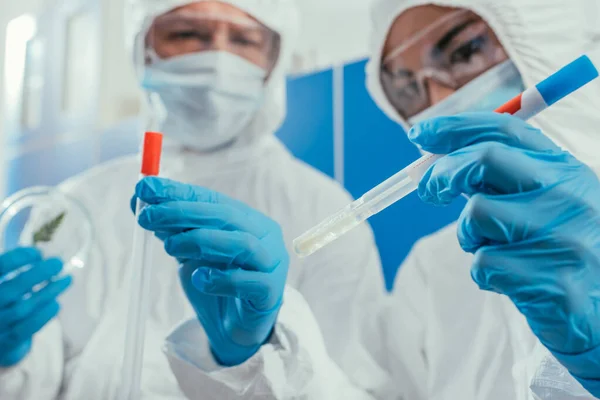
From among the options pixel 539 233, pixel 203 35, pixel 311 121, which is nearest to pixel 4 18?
pixel 311 121

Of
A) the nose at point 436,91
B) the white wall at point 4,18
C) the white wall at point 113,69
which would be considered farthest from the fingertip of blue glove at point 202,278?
the white wall at point 4,18

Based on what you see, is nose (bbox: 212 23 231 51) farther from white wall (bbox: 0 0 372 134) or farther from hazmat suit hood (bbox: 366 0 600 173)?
white wall (bbox: 0 0 372 134)

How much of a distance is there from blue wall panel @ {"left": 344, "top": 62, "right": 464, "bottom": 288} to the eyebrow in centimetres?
48

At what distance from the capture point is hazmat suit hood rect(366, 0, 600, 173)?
80 centimetres

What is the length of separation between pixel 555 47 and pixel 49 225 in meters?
0.98

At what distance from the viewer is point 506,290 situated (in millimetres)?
545

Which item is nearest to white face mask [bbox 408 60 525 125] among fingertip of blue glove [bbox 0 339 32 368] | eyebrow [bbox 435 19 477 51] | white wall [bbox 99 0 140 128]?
eyebrow [bbox 435 19 477 51]

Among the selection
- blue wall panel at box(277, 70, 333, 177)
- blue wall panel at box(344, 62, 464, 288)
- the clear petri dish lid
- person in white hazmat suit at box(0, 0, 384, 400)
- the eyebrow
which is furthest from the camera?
blue wall panel at box(277, 70, 333, 177)

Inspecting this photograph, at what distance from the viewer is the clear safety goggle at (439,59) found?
946mm

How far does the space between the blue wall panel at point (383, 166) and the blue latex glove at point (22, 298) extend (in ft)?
2.91

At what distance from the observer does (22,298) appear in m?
1.00

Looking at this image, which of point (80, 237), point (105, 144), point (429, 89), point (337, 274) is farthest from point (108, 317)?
point (105, 144)

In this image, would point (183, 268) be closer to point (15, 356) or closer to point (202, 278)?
point (202, 278)

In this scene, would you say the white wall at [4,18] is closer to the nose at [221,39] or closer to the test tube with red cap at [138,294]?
the nose at [221,39]
